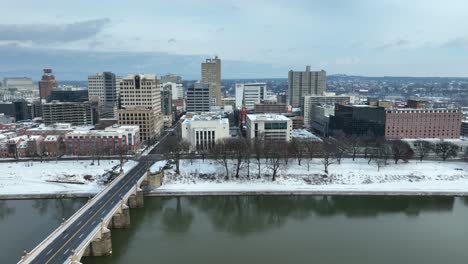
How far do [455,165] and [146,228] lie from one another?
3875 centimetres

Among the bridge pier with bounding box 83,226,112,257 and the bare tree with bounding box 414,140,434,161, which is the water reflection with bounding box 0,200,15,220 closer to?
the bridge pier with bounding box 83,226,112,257

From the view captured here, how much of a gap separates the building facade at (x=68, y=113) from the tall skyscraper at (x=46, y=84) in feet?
167

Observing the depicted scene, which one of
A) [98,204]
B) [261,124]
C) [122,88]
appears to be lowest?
[98,204]

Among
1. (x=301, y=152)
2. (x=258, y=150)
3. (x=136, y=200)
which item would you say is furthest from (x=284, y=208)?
(x=136, y=200)

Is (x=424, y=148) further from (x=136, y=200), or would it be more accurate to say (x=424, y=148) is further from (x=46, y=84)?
(x=46, y=84)

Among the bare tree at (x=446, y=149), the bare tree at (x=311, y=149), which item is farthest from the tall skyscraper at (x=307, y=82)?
the bare tree at (x=446, y=149)

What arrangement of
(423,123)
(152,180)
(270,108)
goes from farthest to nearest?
(270,108)
(423,123)
(152,180)

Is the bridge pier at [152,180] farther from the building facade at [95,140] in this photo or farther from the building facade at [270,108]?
the building facade at [270,108]

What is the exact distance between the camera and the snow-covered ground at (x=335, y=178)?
33938 millimetres

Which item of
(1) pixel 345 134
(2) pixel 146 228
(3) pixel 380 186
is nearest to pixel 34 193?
(2) pixel 146 228

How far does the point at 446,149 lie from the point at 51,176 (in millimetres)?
50119

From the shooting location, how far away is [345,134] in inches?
2206

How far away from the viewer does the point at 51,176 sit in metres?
37.0

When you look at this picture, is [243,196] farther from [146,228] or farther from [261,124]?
[261,124]
